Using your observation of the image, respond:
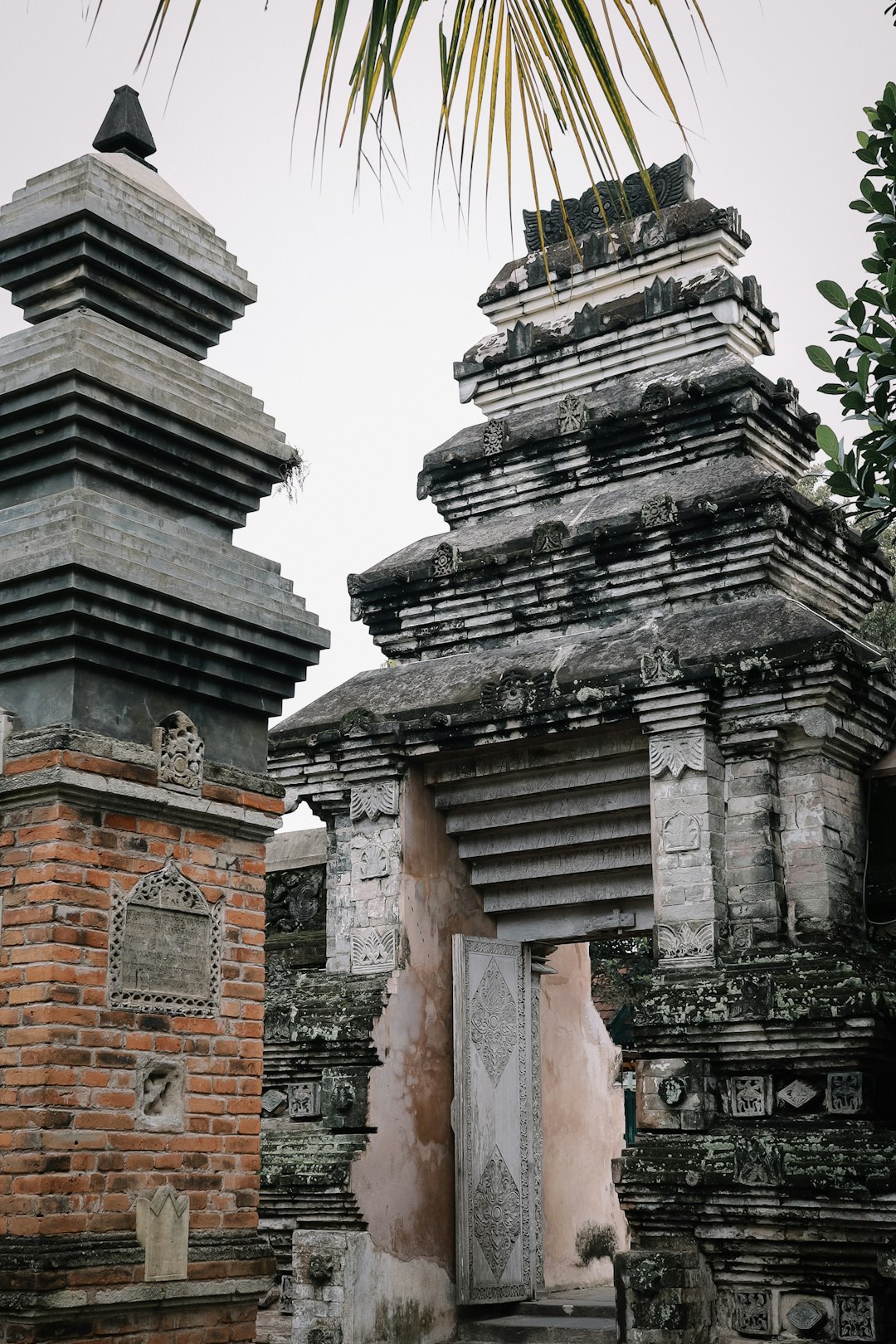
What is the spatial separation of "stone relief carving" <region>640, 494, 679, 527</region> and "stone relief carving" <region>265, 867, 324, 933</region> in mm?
3409

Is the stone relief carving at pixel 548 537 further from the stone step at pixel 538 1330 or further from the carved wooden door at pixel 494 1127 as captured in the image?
the stone step at pixel 538 1330

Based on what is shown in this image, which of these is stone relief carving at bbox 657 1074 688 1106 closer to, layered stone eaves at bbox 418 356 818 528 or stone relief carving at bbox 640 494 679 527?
stone relief carving at bbox 640 494 679 527

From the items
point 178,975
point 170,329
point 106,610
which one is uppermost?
point 170,329

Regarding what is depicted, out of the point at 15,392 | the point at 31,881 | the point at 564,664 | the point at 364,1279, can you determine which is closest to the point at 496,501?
the point at 564,664

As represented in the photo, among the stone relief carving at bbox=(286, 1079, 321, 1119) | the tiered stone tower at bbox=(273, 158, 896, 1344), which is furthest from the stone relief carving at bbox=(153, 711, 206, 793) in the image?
the stone relief carving at bbox=(286, 1079, 321, 1119)

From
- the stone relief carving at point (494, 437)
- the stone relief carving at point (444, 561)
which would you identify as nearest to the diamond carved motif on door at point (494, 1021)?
the stone relief carving at point (444, 561)

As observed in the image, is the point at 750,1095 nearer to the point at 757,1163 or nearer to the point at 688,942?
the point at 757,1163

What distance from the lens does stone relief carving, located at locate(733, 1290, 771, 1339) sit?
833 centimetres

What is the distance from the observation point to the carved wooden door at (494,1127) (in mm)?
10328

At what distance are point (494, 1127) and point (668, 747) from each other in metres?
3.07

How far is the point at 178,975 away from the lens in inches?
219

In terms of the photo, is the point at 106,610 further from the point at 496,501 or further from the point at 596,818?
the point at 496,501

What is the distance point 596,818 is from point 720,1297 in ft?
10.5

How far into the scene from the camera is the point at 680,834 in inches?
364
